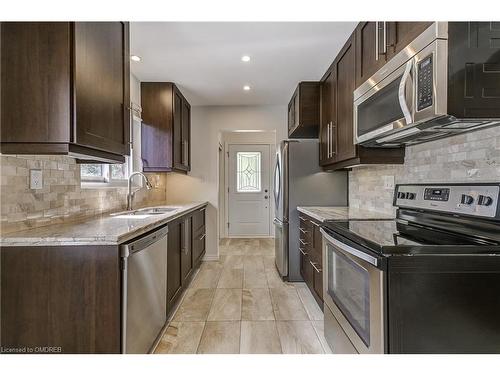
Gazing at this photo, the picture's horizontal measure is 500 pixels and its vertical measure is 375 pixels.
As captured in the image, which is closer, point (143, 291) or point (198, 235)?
point (143, 291)

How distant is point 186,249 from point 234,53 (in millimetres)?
2061

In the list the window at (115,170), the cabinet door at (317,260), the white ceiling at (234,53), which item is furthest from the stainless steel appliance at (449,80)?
the window at (115,170)

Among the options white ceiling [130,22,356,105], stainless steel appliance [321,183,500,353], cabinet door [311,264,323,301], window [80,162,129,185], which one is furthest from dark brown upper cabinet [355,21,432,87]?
window [80,162,129,185]

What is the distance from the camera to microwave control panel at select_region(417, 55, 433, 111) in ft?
4.11

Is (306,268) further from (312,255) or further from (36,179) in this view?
(36,179)

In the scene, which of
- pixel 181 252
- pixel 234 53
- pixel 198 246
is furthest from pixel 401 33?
pixel 198 246

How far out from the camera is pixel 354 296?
150 centimetres

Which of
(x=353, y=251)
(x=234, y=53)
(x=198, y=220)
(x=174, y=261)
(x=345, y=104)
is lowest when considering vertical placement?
(x=174, y=261)
